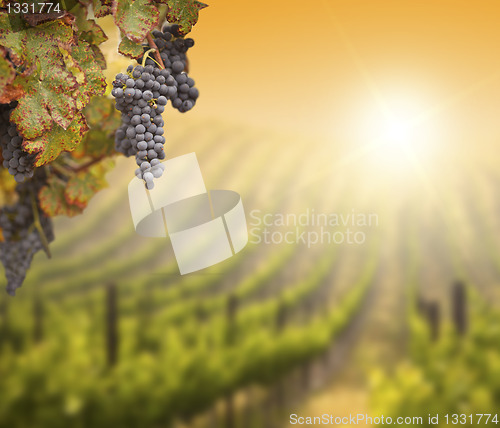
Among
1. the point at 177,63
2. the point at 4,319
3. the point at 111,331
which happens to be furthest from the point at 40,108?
the point at 4,319

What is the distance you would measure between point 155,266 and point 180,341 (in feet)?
3.37

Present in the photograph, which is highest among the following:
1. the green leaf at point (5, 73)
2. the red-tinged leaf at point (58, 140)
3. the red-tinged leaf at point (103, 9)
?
the red-tinged leaf at point (103, 9)

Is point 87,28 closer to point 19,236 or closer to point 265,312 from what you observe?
point 19,236

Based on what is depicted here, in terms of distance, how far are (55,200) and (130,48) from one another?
0.84ft

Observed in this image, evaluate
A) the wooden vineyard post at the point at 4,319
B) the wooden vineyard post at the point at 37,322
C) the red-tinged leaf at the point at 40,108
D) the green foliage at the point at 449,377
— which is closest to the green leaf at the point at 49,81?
the red-tinged leaf at the point at 40,108

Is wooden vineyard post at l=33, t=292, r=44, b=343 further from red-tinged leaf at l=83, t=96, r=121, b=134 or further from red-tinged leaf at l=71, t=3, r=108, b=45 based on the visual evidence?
red-tinged leaf at l=71, t=3, r=108, b=45

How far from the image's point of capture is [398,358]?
12.5 feet

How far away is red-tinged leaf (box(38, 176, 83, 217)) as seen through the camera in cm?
61

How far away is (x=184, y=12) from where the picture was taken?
18.0 inches

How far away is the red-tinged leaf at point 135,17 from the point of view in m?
0.42

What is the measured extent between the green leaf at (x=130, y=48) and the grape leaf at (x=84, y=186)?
0.74 feet

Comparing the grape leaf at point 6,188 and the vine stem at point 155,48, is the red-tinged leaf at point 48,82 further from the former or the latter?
the grape leaf at point 6,188

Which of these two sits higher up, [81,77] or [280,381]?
[81,77]

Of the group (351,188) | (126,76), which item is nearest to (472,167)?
(351,188)
